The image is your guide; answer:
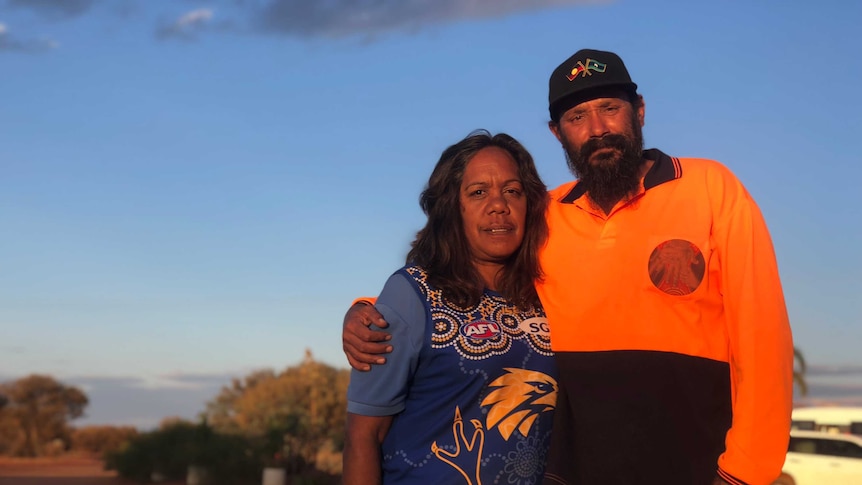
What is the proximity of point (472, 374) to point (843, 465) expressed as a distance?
13822 mm

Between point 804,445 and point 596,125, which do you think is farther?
point 804,445

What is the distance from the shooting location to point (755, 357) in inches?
112

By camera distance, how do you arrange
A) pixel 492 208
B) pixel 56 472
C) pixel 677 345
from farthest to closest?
pixel 56 472
pixel 492 208
pixel 677 345

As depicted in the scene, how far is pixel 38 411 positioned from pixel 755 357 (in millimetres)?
29894

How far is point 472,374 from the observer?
318cm

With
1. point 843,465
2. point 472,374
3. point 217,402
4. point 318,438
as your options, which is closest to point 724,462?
point 472,374

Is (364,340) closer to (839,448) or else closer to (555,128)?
(555,128)

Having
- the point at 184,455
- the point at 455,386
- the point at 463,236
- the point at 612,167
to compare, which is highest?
the point at 612,167

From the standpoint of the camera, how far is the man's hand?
318 centimetres

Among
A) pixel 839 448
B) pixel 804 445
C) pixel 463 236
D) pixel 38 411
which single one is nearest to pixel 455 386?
pixel 463 236

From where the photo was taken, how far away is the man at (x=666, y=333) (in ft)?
9.45

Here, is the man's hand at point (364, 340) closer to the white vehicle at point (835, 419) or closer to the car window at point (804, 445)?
the car window at point (804, 445)


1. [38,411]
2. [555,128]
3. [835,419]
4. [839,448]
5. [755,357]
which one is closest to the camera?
[755,357]

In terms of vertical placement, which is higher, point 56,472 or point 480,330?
point 480,330
